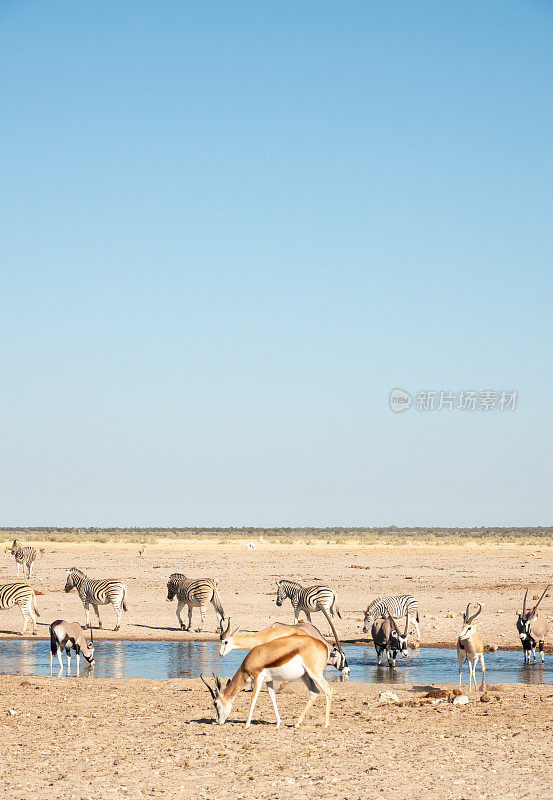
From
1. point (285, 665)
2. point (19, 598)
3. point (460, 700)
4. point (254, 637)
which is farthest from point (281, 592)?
Answer: point (285, 665)

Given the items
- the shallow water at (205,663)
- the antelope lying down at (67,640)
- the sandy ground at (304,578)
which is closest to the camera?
the shallow water at (205,663)

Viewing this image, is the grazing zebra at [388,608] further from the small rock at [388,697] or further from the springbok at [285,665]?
the springbok at [285,665]

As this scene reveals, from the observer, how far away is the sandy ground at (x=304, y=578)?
23.3 m

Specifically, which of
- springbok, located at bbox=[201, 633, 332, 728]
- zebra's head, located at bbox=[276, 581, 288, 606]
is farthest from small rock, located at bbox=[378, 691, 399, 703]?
zebra's head, located at bbox=[276, 581, 288, 606]

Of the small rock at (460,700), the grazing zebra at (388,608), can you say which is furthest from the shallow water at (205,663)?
the small rock at (460,700)

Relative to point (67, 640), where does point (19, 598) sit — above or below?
above

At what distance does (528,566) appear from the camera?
44.2 m

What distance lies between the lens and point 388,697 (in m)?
13.7

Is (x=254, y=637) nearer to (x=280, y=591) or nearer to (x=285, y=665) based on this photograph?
(x=285, y=665)

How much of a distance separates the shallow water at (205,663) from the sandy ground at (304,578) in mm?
1508

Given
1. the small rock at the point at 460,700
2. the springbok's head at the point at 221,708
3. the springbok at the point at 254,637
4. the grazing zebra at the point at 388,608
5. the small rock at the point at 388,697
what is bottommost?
the small rock at the point at 388,697

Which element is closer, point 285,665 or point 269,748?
point 269,748

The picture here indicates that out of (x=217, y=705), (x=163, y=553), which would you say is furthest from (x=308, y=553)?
(x=217, y=705)

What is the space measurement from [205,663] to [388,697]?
505cm
